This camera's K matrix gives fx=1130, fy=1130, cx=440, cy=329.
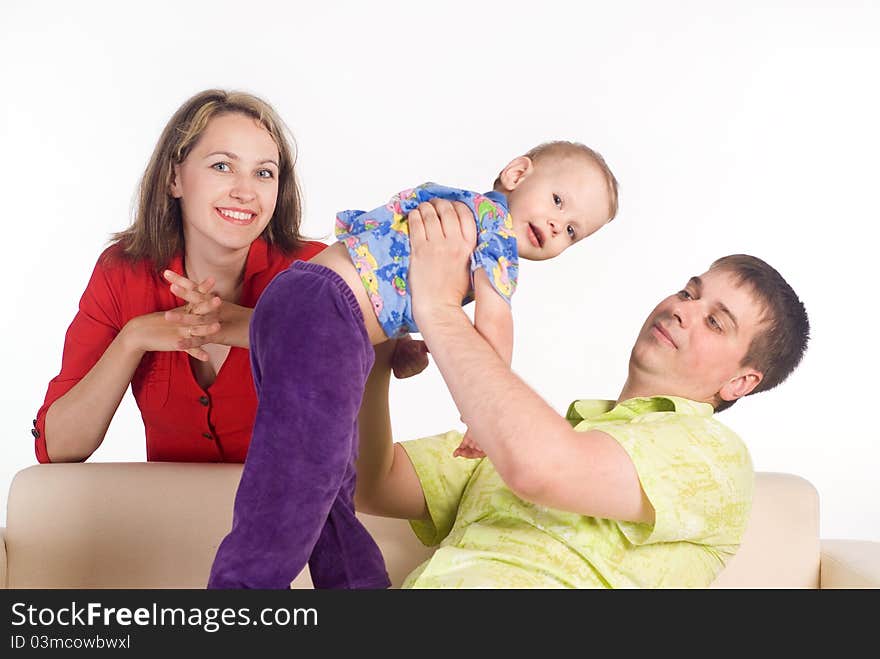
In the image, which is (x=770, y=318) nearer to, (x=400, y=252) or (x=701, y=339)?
(x=701, y=339)

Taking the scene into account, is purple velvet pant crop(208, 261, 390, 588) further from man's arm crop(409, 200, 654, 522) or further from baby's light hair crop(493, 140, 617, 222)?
baby's light hair crop(493, 140, 617, 222)

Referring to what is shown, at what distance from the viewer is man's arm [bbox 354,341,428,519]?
89.4 inches

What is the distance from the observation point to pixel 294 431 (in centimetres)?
184

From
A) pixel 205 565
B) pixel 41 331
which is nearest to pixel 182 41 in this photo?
pixel 41 331

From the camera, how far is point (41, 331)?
4.24 metres

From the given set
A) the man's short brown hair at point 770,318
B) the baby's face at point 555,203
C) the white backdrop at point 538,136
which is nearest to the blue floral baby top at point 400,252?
the baby's face at point 555,203

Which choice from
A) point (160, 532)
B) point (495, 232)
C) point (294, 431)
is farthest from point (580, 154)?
point (160, 532)

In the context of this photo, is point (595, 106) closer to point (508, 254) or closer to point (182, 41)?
point (182, 41)

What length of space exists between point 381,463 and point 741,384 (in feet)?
2.46

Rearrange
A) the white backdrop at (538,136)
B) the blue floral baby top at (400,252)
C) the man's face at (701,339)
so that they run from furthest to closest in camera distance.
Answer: the white backdrop at (538,136) → the man's face at (701,339) → the blue floral baby top at (400,252)

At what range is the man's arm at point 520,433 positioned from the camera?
1.75 metres

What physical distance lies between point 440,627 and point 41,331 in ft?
9.41

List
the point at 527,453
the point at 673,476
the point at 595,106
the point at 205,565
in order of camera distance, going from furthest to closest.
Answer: the point at 595,106 < the point at 205,565 < the point at 673,476 < the point at 527,453

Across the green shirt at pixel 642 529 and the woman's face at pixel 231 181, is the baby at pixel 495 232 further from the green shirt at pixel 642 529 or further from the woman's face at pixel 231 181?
the woman's face at pixel 231 181
